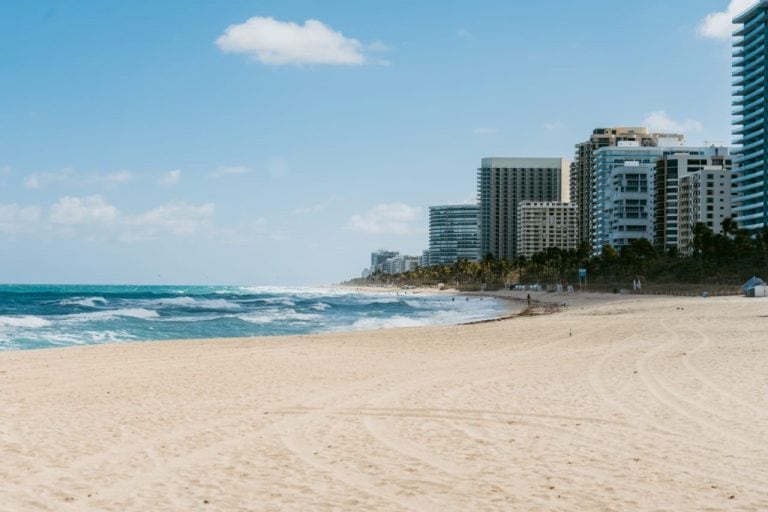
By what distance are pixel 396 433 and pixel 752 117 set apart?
602 ft

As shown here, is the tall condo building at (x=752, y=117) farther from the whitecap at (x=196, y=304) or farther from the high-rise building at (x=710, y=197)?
the whitecap at (x=196, y=304)

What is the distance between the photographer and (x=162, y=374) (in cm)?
1786

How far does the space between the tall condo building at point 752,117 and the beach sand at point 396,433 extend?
160 metres

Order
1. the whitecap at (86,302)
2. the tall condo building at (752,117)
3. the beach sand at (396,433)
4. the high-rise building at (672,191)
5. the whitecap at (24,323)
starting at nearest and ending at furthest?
the beach sand at (396,433), the whitecap at (24,323), the whitecap at (86,302), the tall condo building at (752,117), the high-rise building at (672,191)

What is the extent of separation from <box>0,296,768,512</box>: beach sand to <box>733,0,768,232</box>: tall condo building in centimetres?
16031

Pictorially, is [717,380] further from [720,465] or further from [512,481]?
[512,481]

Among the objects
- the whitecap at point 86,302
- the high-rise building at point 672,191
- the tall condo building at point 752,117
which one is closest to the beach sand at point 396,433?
the whitecap at point 86,302

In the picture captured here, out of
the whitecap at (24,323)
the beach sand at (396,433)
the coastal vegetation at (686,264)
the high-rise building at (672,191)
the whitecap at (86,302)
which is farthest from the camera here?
the high-rise building at (672,191)

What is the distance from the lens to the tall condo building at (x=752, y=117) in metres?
164

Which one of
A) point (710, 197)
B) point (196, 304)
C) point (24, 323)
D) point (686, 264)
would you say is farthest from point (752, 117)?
point (24, 323)

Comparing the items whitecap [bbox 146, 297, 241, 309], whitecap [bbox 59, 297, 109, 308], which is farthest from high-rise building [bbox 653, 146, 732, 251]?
whitecap [bbox 59, 297, 109, 308]

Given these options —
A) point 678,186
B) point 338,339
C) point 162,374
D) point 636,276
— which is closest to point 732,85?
point 678,186

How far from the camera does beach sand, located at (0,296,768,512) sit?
716 centimetres

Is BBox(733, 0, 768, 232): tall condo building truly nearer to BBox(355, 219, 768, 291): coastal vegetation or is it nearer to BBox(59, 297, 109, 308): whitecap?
BBox(355, 219, 768, 291): coastal vegetation
